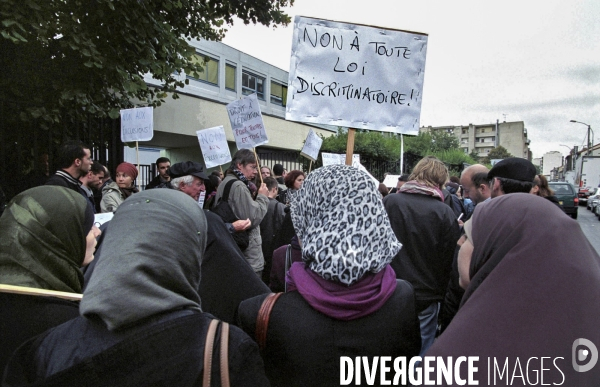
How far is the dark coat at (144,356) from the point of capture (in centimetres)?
118

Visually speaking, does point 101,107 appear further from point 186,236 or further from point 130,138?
point 186,236

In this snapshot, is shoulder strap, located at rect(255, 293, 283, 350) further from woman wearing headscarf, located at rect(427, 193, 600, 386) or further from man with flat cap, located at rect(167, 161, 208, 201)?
man with flat cap, located at rect(167, 161, 208, 201)

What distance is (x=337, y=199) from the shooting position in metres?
1.74

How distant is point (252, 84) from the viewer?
91.4 feet

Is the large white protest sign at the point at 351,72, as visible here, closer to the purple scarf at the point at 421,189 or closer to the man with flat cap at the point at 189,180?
the purple scarf at the point at 421,189

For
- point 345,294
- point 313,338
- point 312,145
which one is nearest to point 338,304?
point 345,294

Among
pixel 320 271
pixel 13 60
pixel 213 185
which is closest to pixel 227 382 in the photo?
pixel 320 271

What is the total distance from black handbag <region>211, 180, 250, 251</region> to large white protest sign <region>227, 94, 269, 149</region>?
1.80 m

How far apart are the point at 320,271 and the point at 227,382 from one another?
545 millimetres

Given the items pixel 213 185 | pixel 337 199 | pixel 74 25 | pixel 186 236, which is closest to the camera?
pixel 186 236

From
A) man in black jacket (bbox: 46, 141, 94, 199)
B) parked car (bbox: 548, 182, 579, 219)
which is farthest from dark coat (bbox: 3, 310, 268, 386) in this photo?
parked car (bbox: 548, 182, 579, 219)

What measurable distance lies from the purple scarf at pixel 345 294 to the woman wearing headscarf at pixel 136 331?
0.38 meters

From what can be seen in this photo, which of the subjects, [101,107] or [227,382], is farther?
[101,107]

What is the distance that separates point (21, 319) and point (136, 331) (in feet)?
1.93
